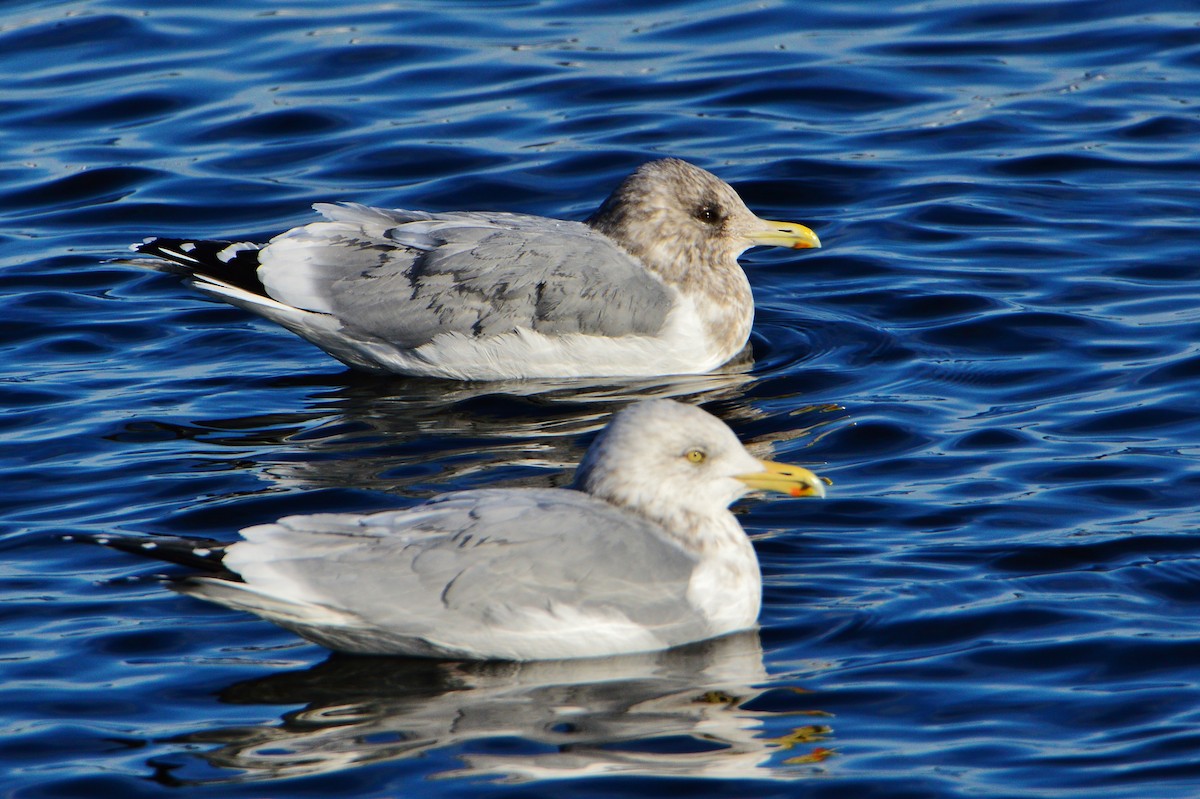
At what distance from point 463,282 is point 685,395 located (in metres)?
1.33

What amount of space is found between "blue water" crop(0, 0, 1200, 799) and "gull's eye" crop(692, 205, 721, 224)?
2.39 ft

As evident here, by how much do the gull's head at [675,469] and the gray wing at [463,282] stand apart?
294cm

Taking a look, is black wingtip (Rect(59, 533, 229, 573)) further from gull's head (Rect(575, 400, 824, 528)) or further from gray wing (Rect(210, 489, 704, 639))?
gull's head (Rect(575, 400, 824, 528))

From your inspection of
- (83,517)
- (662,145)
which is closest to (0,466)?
(83,517)

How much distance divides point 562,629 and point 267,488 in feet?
7.78

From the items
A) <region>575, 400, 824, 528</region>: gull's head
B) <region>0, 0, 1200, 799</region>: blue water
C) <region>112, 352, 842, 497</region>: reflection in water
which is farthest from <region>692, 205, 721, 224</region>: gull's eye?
<region>575, 400, 824, 528</region>: gull's head

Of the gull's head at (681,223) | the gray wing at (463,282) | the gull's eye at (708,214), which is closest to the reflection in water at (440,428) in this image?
the gray wing at (463,282)

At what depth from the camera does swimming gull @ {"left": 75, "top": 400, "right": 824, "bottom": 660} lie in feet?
21.0

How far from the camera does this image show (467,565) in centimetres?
648

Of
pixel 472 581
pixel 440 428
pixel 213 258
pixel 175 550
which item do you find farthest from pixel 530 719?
pixel 213 258

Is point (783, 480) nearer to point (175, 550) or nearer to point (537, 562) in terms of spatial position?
point (537, 562)

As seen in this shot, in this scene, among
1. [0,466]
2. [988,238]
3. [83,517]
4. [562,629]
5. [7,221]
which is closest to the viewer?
[562,629]

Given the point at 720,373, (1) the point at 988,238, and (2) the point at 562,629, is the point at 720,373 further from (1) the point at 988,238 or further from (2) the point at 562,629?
(2) the point at 562,629

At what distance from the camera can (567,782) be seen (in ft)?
19.2
